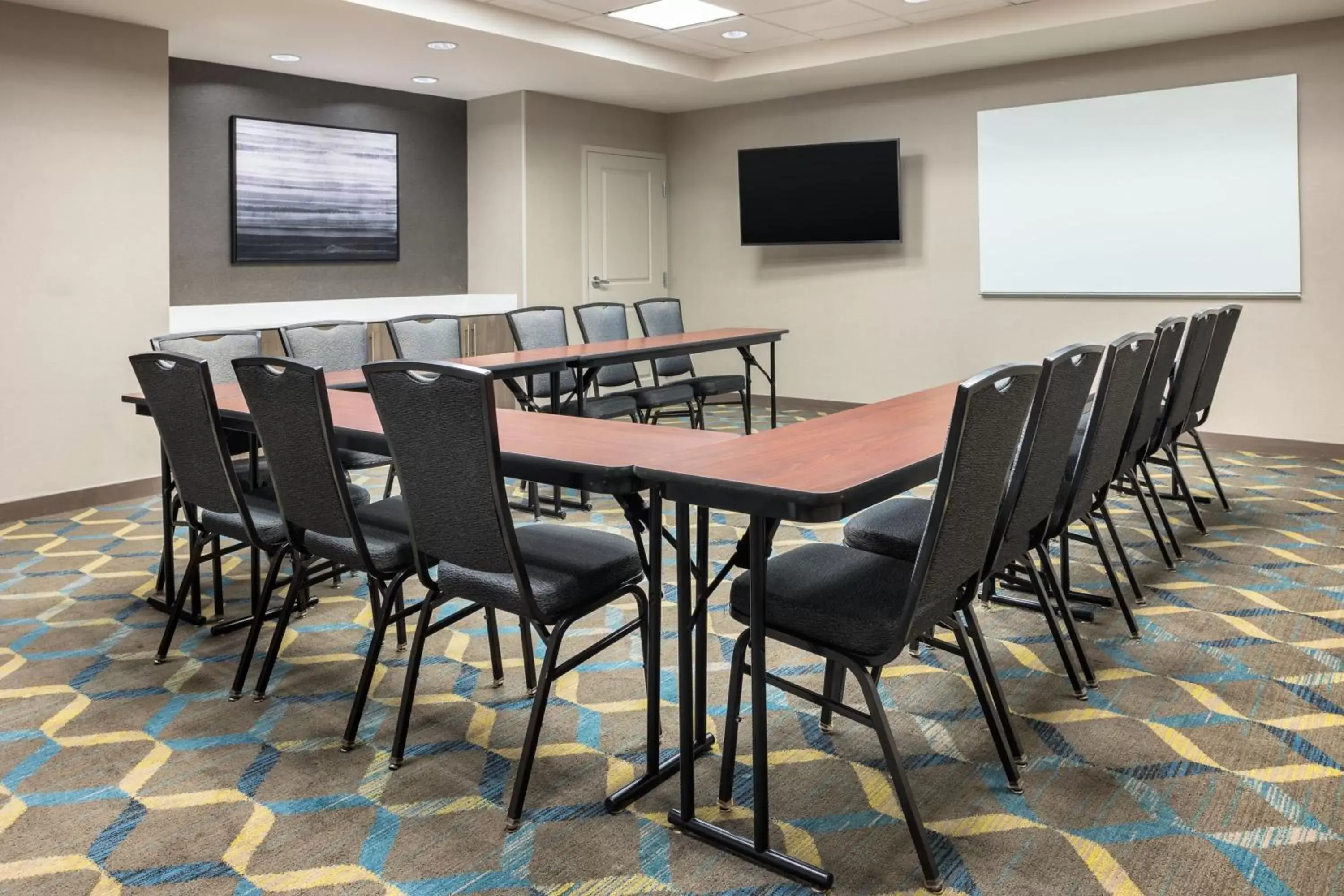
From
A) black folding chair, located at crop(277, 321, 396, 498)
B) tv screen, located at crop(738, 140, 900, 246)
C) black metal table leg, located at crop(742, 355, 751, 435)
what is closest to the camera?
black folding chair, located at crop(277, 321, 396, 498)

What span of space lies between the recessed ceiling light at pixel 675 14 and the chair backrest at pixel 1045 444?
→ 14.0 feet

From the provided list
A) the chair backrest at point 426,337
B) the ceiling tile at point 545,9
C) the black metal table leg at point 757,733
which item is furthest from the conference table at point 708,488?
the ceiling tile at point 545,9

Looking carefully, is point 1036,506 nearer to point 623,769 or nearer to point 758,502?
point 758,502

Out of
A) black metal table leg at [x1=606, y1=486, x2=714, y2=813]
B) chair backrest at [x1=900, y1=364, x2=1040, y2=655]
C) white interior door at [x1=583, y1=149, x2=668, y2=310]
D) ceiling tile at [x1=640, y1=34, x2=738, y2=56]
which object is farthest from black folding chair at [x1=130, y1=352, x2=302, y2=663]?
white interior door at [x1=583, y1=149, x2=668, y2=310]

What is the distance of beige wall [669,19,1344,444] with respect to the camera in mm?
6047

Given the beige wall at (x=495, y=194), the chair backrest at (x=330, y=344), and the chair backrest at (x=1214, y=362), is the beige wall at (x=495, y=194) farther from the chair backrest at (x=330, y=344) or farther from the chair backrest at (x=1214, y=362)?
the chair backrest at (x=1214, y=362)

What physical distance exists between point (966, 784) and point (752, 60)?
6.10 metres

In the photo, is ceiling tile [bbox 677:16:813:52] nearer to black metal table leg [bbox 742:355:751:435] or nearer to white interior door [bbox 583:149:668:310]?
white interior door [bbox 583:149:668:310]

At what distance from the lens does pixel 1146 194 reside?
657 cm

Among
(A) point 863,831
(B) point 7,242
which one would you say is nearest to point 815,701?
(A) point 863,831

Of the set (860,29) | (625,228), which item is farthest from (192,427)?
(625,228)

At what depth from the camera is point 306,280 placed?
7125 millimetres

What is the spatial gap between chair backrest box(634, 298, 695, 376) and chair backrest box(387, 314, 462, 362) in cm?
155

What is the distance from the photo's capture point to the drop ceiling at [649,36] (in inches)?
214
